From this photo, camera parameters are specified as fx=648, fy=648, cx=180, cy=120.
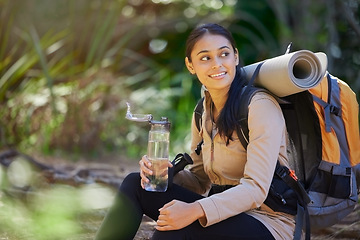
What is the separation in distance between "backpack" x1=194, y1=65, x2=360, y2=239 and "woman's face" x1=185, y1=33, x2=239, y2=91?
95 mm

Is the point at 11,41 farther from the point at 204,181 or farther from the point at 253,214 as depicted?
A: the point at 253,214

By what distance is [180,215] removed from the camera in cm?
212

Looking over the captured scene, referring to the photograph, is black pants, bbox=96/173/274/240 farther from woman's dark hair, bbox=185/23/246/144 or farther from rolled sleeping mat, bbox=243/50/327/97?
rolled sleeping mat, bbox=243/50/327/97

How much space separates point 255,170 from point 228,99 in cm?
31

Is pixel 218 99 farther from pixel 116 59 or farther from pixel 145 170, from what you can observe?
pixel 116 59

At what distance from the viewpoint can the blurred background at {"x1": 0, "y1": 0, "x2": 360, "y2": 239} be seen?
6.03m

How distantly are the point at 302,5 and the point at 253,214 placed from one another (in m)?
5.43

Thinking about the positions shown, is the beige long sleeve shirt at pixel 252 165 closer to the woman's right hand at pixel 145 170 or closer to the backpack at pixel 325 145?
the backpack at pixel 325 145

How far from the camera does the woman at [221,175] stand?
7.04ft

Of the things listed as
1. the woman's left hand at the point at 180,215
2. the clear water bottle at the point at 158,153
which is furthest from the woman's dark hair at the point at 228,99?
the woman's left hand at the point at 180,215

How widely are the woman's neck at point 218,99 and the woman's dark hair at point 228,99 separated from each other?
0.16ft

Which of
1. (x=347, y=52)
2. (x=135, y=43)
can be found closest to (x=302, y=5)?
(x=347, y=52)

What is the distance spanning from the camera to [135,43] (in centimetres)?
848

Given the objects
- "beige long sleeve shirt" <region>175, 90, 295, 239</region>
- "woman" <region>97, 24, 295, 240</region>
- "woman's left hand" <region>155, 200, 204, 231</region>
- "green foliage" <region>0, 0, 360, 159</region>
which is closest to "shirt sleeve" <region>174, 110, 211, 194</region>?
"woman" <region>97, 24, 295, 240</region>
